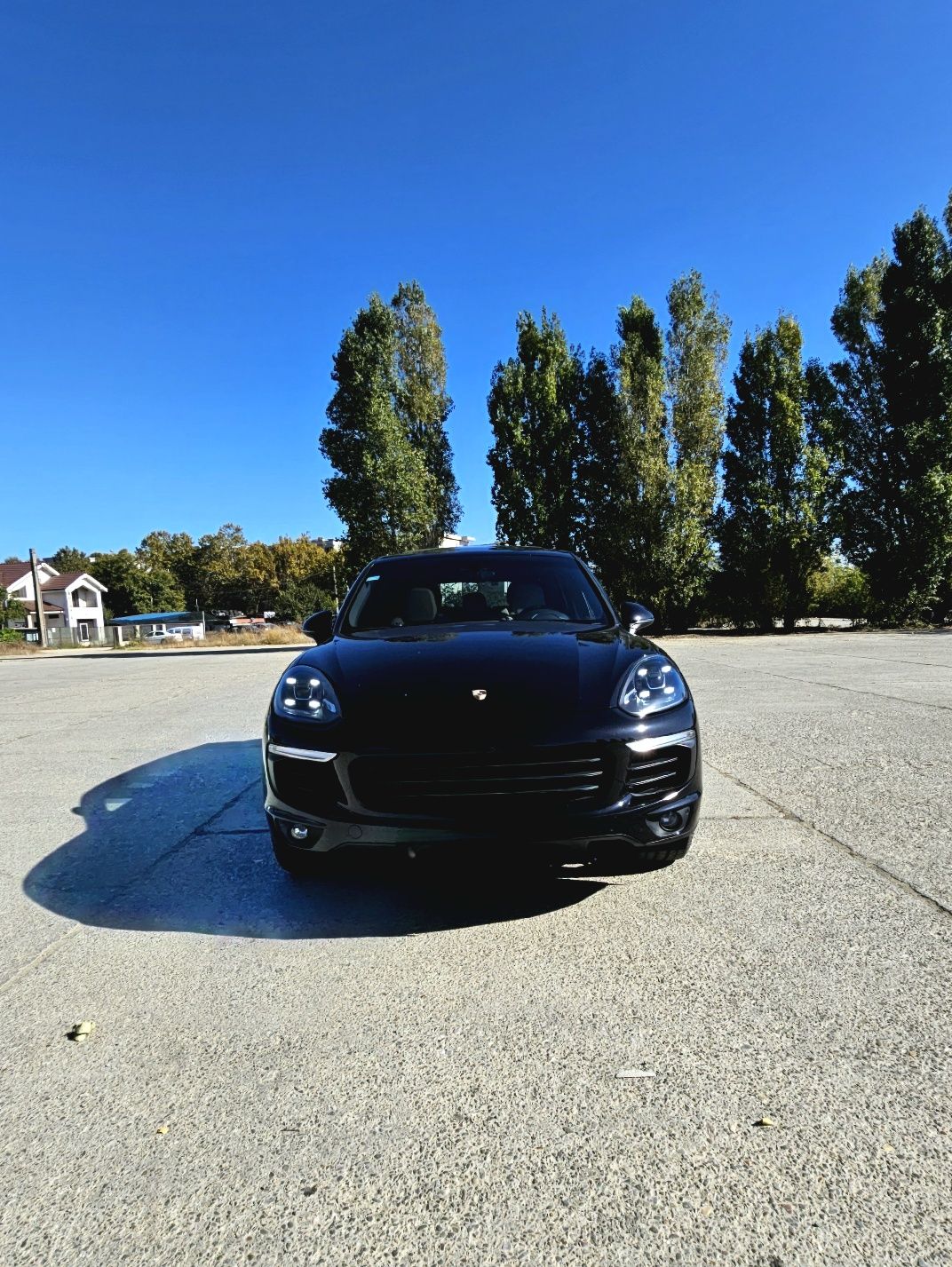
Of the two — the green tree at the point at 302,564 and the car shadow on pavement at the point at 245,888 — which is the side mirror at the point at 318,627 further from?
the green tree at the point at 302,564

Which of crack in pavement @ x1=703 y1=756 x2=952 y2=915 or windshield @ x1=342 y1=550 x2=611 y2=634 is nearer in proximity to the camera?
crack in pavement @ x1=703 y1=756 x2=952 y2=915

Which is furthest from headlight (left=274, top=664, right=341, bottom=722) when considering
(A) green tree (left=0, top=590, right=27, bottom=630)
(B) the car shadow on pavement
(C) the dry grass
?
(A) green tree (left=0, top=590, right=27, bottom=630)

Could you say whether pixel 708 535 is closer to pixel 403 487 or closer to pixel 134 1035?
pixel 403 487

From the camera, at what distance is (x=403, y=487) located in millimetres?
29938

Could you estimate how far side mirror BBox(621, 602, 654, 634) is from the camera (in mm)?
4020

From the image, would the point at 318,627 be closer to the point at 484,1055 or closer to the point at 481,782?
the point at 481,782

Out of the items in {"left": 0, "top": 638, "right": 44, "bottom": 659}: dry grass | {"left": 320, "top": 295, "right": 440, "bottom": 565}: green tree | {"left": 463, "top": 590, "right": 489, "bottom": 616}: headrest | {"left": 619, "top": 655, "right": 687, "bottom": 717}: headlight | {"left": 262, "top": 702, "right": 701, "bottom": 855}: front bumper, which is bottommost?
{"left": 0, "top": 638, "right": 44, "bottom": 659}: dry grass

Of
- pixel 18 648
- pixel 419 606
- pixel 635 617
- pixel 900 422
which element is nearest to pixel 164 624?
pixel 18 648

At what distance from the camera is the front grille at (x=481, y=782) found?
2467mm

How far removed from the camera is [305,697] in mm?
2902

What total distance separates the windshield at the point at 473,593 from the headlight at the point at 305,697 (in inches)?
32.7

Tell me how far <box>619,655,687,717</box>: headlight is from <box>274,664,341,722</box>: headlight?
1.10 meters

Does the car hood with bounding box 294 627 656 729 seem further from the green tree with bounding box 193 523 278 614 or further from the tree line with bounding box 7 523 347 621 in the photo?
the green tree with bounding box 193 523 278 614

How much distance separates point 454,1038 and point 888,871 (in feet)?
6.96
